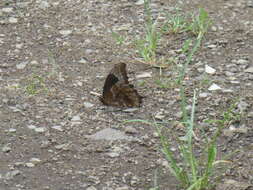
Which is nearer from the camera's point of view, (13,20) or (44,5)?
(13,20)

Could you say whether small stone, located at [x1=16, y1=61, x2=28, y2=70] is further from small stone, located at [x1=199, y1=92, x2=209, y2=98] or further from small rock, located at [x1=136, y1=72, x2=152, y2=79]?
small stone, located at [x1=199, y1=92, x2=209, y2=98]

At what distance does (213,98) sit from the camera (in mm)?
4238

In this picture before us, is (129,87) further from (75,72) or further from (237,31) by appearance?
(237,31)

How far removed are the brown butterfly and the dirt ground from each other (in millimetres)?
71

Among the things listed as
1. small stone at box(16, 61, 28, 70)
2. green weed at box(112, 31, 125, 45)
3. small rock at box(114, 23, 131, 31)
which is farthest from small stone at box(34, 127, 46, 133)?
small rock at box(114, 23, 131, 31)

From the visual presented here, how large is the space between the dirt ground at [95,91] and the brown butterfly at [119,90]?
0.07m

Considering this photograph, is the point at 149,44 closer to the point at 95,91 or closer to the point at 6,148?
the point at 95,91

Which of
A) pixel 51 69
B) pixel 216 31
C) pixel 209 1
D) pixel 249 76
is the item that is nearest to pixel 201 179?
pixel 249 76

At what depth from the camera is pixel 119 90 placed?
4.09 m

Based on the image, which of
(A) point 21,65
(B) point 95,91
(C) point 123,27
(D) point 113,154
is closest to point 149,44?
(C) point 123,27

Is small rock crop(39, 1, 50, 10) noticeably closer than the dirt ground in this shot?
No

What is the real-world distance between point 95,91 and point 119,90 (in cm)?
34

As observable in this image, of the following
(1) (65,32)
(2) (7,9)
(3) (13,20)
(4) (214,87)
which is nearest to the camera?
(4) (214,87)

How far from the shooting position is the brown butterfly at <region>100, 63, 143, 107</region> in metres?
4.10
